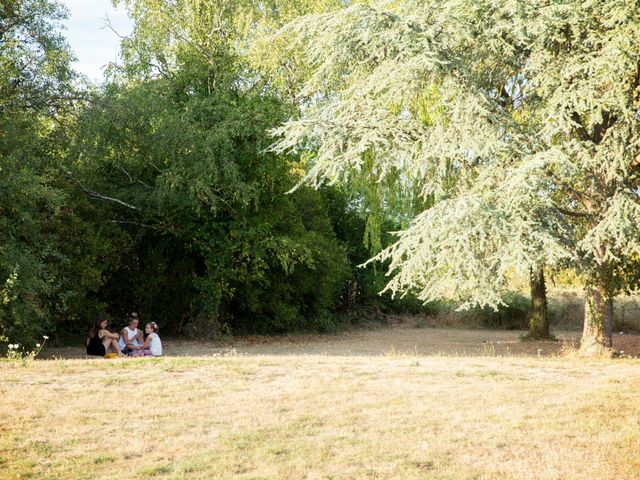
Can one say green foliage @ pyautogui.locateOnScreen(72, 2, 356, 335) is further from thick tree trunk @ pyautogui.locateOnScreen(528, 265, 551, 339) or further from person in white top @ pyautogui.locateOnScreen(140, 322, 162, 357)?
thick tree trunk @ pyautogui.locateOnScreen(528, 265, 551, 339)

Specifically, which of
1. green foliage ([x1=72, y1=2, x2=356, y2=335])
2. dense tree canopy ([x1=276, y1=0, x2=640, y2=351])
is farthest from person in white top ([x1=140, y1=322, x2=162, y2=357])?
dense tree canopy ([x1=276, y1=0, x2=640, y2=351])

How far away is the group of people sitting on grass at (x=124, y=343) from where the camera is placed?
1493 cm

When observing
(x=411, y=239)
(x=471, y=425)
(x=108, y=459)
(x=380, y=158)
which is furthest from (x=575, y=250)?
(x=108, y=459)

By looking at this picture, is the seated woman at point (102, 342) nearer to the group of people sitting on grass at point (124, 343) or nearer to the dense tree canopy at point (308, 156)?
the group of people sitting on grass at point (124, 343)

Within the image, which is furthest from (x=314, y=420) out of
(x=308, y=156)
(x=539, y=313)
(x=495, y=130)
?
(x=539, y=313)

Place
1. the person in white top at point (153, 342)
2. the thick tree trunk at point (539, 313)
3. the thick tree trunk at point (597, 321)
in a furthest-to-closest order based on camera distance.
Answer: the thick tree trunk at point (539, 313) < the person in white top at point (153, 342) < the thick tree trunk at point (597, 321)

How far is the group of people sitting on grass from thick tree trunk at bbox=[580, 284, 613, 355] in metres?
8.42

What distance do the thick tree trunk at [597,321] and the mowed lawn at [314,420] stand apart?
2.57m

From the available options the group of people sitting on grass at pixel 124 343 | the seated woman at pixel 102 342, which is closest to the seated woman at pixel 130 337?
the group of people sitting on grass at pixel 124 343

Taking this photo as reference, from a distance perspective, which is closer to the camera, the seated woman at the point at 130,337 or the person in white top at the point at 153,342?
the person in white top at the point at 153,342

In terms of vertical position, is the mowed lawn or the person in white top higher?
the person in white top

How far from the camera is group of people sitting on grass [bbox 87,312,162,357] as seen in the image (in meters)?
14.9

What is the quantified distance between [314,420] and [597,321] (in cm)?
887

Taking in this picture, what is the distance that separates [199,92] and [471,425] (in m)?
15.1
